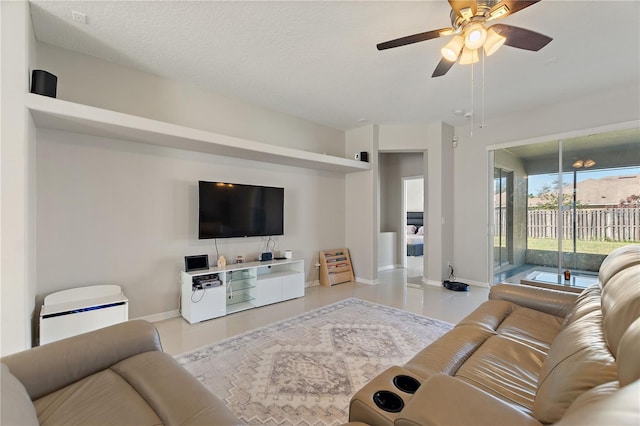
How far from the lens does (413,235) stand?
332 inches

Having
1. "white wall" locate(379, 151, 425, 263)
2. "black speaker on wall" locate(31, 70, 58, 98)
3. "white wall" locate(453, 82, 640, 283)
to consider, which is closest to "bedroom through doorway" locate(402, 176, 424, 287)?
"white wall" locate(379, 151, 425, 263)

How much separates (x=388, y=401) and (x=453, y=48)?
93.6 inches

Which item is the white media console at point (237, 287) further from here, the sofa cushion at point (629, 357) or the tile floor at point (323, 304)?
the sofa cushion at point (629, 357)

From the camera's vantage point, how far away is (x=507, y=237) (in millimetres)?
4801

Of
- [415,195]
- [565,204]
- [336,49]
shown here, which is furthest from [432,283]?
[415,195]

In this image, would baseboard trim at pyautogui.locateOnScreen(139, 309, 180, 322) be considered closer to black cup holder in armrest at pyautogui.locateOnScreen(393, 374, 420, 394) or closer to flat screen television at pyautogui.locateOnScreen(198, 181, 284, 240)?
flat screen television at pyautogui.locateOnScreen(198, 181, 284, 240)

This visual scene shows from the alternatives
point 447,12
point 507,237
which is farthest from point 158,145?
point 507,237

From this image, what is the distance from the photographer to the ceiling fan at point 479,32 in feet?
5.90

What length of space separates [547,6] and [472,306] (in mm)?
3273

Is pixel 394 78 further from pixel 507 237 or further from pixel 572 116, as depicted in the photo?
pixel 507 237

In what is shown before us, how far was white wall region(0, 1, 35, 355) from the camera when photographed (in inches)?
75.4

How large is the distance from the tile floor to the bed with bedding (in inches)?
95.2

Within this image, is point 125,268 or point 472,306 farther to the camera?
point 472,306

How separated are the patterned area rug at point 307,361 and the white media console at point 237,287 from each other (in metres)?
0.69
